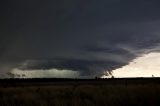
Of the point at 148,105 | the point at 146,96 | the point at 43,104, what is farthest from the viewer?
the point at 146,96

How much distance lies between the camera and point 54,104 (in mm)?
19141

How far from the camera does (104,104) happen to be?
1870 centimetres

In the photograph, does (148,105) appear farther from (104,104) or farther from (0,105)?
(0,105)

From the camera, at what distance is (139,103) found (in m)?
18.6

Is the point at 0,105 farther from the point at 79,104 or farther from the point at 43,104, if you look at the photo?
the point at 79,104

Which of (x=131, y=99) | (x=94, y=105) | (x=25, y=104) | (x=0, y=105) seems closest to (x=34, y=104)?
(x=25, y=104)

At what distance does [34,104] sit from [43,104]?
1.27 meters

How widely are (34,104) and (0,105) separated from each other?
207 cm

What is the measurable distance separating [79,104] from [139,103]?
11.2ft

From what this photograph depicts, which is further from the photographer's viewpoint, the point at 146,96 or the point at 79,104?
the point at 146,96

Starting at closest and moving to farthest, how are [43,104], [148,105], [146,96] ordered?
[148,105], [43,104], [146,96]

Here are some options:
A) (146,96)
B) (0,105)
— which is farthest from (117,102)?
(0,105)

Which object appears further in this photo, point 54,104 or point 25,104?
point 25,104

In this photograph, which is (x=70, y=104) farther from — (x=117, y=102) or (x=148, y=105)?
(x=148, y=105)
